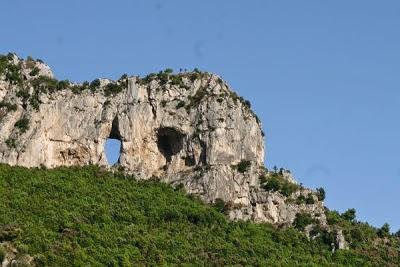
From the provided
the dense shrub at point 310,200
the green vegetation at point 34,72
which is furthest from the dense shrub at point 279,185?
the green vegetation at point 34,72

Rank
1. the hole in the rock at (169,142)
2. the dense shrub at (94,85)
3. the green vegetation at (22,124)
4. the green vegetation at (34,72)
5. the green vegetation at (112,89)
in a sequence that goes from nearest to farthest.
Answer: the green vegetation at (22,124) < the hole in the rock at (169,142) < the green vegetation at (112,89) < the dense shrub at (94,85) < the green vegetation at (34,72)

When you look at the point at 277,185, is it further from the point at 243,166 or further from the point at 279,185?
the point at 243,166

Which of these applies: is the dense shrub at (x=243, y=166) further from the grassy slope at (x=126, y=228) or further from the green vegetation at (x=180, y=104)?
the green vegetation at (x=180, y=104)

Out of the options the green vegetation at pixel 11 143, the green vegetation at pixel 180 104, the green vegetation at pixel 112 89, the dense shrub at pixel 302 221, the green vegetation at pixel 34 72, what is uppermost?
the green vegetation at pixel 34 72

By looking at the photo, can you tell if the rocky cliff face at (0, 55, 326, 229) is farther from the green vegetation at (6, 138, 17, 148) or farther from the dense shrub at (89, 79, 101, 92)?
the dense shrub at (89, 79, 101, 92)

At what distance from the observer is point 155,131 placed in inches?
4569

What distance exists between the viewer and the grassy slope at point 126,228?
90.9 metres

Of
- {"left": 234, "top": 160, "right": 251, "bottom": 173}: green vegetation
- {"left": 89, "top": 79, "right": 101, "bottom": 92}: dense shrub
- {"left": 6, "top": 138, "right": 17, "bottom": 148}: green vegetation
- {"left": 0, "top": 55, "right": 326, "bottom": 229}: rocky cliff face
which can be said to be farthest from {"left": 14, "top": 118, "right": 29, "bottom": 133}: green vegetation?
{"left": 234, "top": 160, "right": 251, "bottom": 173}: green vegetation

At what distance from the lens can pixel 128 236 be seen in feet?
313

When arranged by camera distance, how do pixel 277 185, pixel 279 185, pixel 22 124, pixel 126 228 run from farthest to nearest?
pixel 22 124, pixel 279 185, pixel 277 185, pixel 126 228

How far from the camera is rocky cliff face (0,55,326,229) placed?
110 meters

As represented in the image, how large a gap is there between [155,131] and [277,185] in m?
14.2

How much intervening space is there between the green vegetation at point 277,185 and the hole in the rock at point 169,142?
32.0ft

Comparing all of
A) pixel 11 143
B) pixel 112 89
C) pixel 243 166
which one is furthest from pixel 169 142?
pixel 11 143
